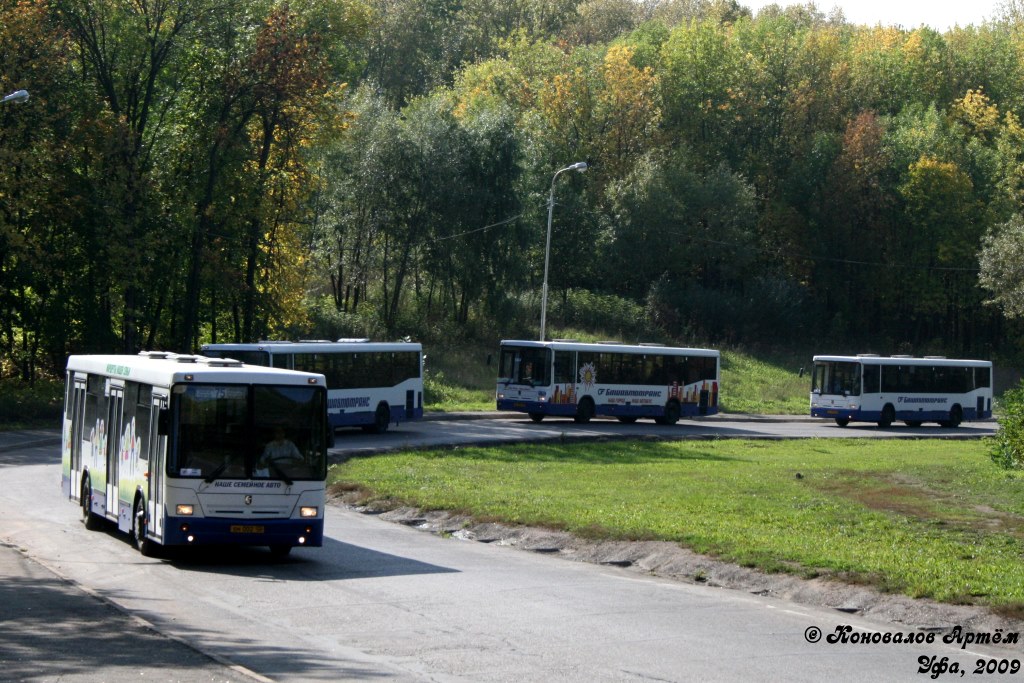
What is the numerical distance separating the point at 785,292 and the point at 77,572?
6880 cm

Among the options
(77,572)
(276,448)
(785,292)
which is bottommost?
(77,572)

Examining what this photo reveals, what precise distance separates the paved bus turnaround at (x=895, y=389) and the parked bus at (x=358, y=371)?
20.4 m

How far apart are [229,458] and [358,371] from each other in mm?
25336

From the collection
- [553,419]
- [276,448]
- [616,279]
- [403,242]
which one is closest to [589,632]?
[276,448]

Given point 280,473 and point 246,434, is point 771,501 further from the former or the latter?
point 246,434

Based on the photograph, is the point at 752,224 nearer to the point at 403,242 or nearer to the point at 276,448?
the point at 403,242

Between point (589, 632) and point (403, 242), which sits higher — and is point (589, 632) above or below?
below

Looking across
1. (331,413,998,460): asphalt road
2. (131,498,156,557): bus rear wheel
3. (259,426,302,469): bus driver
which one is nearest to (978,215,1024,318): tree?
(331,413,998,460): asphalt road

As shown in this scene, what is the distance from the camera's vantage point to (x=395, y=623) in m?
13.3

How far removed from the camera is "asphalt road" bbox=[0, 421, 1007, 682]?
11.0m

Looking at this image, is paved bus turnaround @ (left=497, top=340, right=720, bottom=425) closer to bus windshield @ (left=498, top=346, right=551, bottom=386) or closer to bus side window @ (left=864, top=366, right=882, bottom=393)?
bus windshield @ (left=498, top=346, right=551, bottom=386)

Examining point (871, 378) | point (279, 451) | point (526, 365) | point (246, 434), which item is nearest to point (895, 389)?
point (871, 378)

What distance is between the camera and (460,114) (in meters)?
79.8

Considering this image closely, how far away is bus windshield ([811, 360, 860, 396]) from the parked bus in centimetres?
2015
